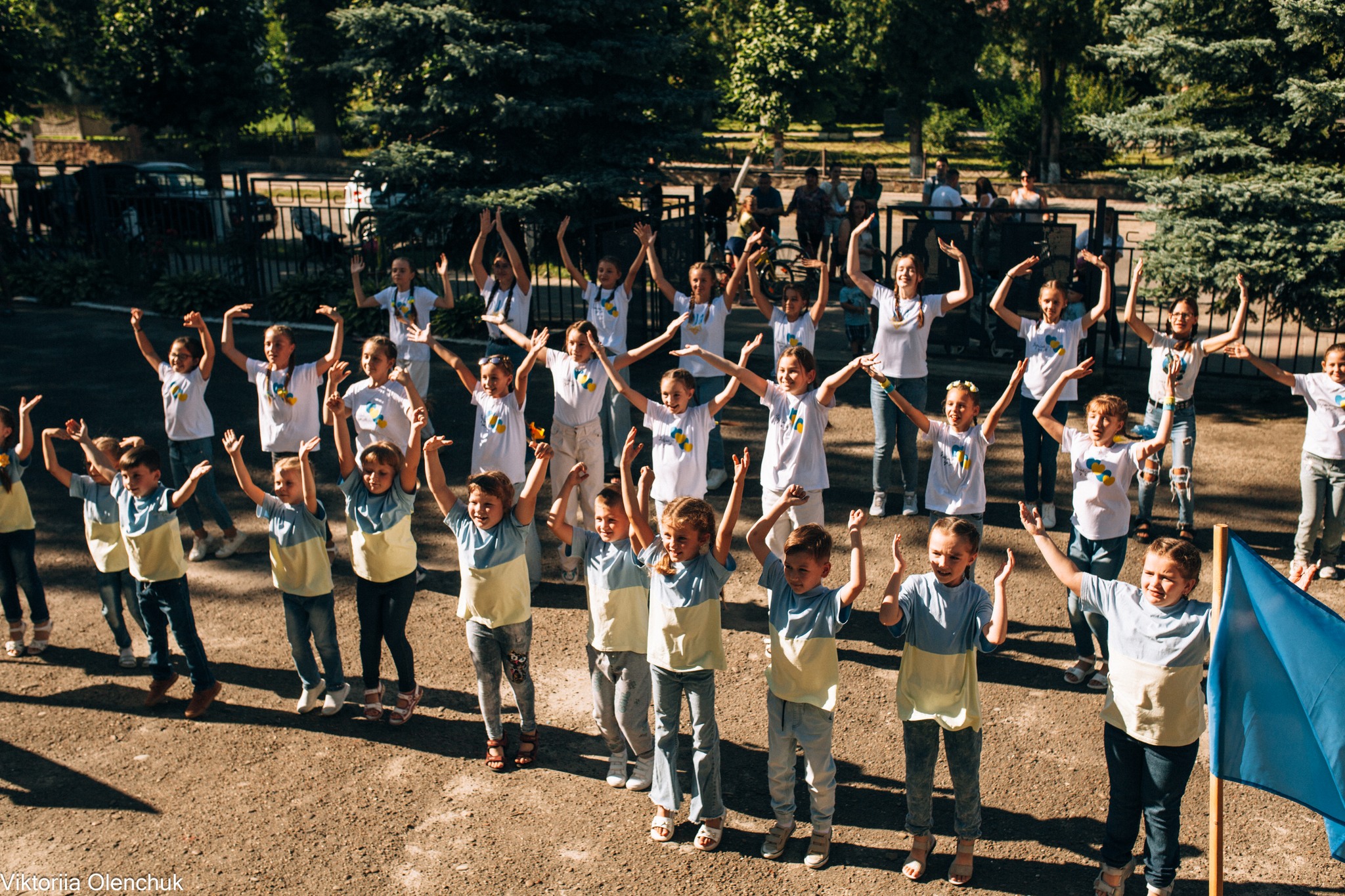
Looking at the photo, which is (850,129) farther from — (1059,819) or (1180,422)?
(1059,819)

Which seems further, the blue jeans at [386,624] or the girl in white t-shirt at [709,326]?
the girl in white t-shirt at [709,326]

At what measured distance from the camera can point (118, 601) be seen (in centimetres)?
704

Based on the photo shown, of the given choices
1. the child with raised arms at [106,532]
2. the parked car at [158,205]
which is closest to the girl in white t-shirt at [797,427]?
the child with raised arms at [106,532]

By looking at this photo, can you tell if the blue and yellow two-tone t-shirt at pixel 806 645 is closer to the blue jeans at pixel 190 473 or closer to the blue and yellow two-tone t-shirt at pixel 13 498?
the blue and yellow two-tone t-shirt at pixel 13 498

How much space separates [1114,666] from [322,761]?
3.93 metres

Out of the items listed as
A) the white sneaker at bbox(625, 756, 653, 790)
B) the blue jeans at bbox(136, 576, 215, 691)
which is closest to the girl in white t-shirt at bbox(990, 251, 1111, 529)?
the white sneaker at bbox(625, 756, 653, 790)

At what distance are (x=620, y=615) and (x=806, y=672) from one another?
0.97 meters

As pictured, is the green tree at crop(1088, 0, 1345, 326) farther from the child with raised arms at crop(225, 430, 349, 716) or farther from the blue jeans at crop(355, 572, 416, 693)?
the child with raised arms at crop(225, 430, 349, 716)

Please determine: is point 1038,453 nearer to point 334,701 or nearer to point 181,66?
point 334,701

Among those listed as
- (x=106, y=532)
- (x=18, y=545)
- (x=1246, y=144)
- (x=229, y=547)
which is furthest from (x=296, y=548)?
(x=1246, y=144)

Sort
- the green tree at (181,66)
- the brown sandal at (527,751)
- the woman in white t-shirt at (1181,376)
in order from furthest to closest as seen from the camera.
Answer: the green tree at (181,66)
the woman in white t-shirt at (1181,376)
the brown sandal at (527,751)

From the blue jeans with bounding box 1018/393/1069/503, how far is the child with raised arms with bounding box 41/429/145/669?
618 centimetres

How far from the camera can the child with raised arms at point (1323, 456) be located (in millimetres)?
7625

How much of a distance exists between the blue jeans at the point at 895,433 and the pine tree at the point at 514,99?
22.1ft
